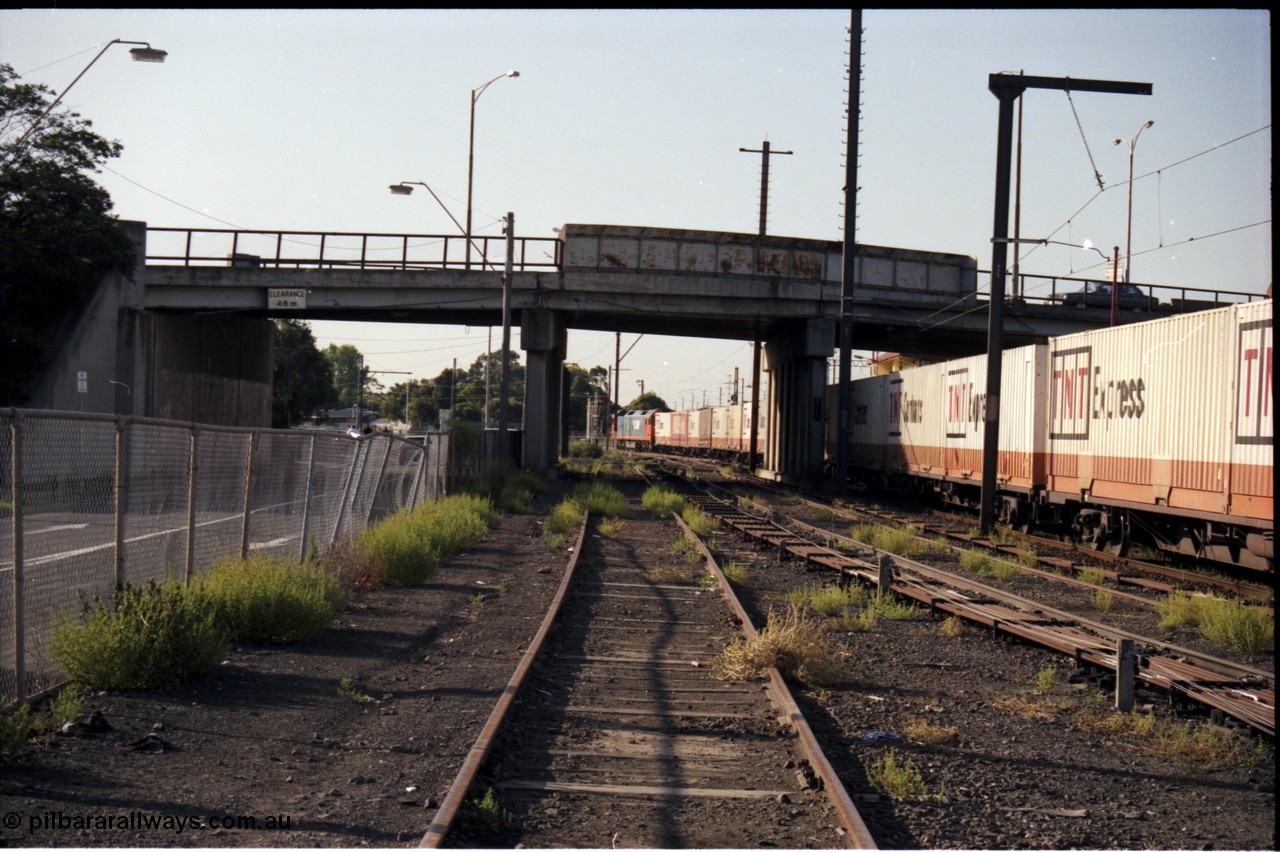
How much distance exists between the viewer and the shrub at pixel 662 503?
28.4 metres

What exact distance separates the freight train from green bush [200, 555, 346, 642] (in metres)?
8.80

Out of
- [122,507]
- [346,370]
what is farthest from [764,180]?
[346,370]

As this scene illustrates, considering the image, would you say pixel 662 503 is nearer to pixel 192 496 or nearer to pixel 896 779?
pixel 192 496

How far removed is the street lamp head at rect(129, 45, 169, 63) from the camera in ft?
49.6

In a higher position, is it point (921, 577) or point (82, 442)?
point (82, 442)

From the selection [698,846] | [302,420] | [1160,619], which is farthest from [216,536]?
[302,420]

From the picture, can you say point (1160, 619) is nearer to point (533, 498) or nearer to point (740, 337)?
point (533, 498)

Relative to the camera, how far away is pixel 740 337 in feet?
171

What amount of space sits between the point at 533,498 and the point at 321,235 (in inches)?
436

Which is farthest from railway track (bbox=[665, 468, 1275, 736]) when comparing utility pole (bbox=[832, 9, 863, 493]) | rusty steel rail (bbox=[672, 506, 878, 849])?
utility pole (bbox=[832, 9, 863, 493])

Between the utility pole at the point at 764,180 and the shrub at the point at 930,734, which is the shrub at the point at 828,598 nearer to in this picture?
the shrub at the point at 930,734

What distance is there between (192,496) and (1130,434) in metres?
14.4

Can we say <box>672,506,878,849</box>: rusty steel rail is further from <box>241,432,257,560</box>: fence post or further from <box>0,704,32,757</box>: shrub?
<box>241,432,257,560</box>: fence post

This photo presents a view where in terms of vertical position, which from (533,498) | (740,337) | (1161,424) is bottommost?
(533,498)
